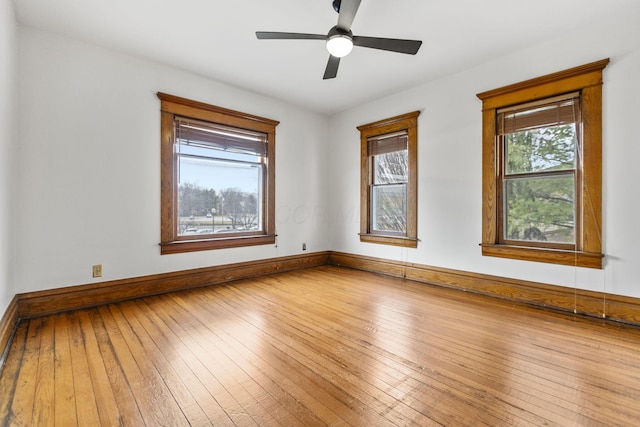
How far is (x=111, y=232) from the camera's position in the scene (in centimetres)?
322

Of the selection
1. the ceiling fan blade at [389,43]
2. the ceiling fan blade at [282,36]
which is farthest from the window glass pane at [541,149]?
the ceiling fan blade at [282,36]

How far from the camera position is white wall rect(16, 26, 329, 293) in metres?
2.78

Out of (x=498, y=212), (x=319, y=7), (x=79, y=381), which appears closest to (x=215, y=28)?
(x=319, y=7)

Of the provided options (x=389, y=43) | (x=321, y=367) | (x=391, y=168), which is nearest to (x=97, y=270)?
(x=321, y=367)

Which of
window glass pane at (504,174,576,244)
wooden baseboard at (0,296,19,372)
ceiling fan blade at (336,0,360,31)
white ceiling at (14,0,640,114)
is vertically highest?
white ceiling at (14,0,640,114)

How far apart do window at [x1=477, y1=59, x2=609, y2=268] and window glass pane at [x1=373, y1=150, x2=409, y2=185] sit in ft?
3.78

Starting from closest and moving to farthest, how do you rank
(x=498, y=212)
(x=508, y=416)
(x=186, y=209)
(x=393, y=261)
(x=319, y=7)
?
1. (x=508, y=416)
2. (x=319, y=7)
3. (x=498, y=212)
4. (x=186, y=209)
5. (x=393, y=261)

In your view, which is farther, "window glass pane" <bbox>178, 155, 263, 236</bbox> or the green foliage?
"window glass pane" <bbox>178, 155, 263, 236</bbox>

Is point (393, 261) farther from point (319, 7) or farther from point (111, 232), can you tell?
point (111, 232)

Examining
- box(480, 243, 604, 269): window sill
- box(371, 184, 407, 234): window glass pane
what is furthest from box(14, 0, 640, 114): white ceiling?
box(480, 243, 604, 269): window sill

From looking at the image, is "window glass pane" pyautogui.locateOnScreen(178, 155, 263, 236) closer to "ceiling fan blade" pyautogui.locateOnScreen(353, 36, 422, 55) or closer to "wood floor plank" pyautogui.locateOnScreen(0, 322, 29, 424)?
"wood floor plank" pyautogui.locateOnScreen(0, 322, 29, 424)

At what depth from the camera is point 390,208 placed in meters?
4.64

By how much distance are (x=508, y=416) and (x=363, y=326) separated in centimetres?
126

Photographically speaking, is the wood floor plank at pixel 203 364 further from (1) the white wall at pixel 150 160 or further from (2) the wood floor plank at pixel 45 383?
(1) the white wall at pixel 150 160
